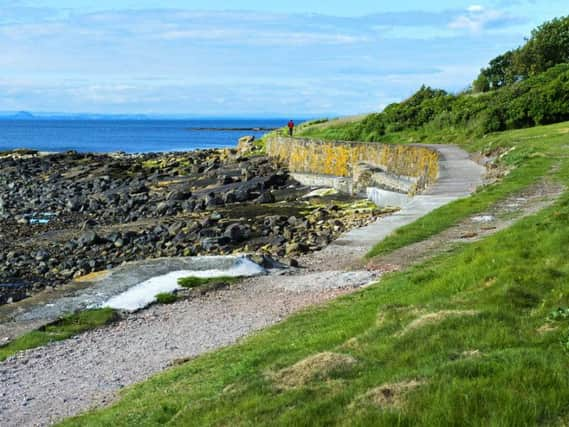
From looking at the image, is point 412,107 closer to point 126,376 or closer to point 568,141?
point 568,141

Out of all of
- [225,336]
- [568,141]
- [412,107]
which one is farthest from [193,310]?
[412,107]

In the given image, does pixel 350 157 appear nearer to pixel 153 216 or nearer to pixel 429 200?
pixel 153 216

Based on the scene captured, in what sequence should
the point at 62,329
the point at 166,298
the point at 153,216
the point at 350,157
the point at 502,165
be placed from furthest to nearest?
the point at 350,157 → the point at 153,216 → the point at 502,165 → the point at 166,298 → the point at 62,329

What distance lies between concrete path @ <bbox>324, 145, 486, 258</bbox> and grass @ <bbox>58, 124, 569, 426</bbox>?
587 cm

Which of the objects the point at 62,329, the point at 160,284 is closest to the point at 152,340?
the point at 62,329

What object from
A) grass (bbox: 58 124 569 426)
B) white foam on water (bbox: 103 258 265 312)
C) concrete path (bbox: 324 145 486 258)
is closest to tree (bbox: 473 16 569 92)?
concrete path (bbox: 324 145 486 258)

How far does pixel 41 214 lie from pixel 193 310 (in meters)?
25.0

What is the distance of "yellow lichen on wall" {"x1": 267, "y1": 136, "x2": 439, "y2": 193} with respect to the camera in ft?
98.4

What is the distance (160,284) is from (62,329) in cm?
251

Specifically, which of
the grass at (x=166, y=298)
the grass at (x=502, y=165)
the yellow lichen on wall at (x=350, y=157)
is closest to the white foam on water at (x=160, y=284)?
the grass at (x=166, y=298)

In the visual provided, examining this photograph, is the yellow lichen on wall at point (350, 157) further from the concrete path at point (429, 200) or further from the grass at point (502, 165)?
the grass at point (502, 165)

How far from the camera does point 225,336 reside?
11492 millimetres

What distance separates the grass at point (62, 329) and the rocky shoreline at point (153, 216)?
4.67 meters

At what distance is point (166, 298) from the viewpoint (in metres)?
14.0
